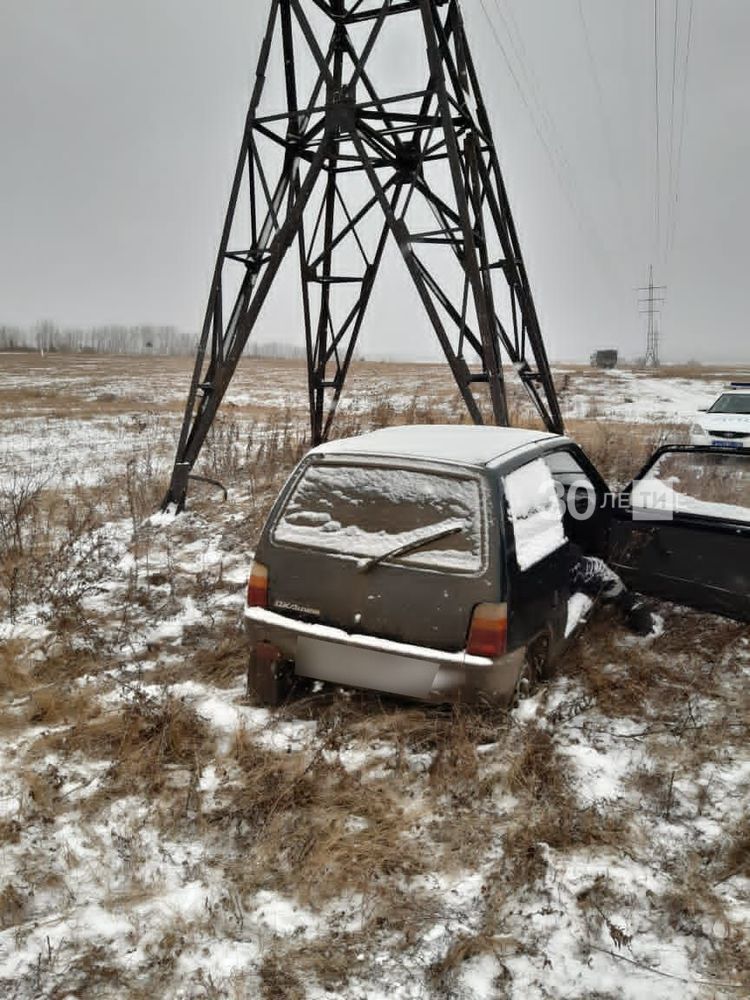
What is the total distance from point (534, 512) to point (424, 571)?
868 millimetres

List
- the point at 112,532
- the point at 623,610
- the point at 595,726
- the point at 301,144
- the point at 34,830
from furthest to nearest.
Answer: the point at 301,144
the point at 112,532
the point at 623,610
the point at 595,726
the point at 34,830

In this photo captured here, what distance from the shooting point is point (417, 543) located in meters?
3.45

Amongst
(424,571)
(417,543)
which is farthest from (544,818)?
(417,543)

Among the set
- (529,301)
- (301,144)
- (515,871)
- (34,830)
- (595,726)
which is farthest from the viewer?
(529,301)

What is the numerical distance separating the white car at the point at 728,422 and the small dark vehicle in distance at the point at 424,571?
353 inches

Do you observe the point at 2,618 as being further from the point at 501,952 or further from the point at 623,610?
the point at 623,610

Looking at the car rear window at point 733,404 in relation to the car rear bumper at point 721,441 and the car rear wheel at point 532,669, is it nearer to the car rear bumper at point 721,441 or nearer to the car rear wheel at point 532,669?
the car rear bumper at point 721,441

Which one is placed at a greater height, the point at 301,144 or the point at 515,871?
the point at 301,144

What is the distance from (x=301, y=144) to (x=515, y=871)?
844 cm

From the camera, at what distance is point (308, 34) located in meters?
7.70

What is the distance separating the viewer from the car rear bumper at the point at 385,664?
335 centimetres

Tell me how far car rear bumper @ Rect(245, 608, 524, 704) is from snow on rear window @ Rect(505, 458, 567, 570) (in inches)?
22.1

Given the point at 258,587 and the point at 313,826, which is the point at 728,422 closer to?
the point at 258,587

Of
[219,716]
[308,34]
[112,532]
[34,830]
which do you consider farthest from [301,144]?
[34,830]
